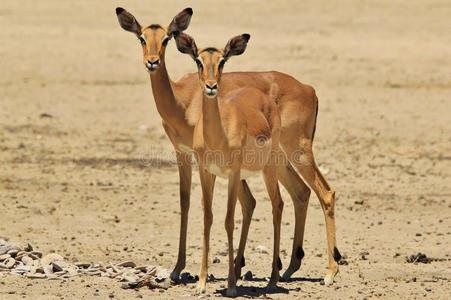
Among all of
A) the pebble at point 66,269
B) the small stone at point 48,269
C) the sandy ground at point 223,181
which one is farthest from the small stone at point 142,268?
the small stone at point 48,269

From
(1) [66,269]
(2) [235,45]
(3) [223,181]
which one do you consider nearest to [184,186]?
(1) [66,269]

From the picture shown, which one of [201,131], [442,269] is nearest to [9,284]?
[201,131]

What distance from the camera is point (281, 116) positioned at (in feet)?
41.5

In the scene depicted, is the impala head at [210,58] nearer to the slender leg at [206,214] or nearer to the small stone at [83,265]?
the slender leg at [206,214]

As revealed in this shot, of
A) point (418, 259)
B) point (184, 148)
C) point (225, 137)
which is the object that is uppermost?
point (225, 137)

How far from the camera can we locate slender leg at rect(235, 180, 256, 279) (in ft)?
39.1

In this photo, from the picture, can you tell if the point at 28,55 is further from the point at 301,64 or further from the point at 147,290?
the point at 147,290

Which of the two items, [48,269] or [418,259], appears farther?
[418,259]

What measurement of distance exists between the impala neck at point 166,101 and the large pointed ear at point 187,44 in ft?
3.37

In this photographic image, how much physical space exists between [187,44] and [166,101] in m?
1.27

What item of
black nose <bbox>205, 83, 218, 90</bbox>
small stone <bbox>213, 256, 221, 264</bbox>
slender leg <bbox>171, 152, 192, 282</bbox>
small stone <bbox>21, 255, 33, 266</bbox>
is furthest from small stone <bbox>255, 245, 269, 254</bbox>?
black nose <bbox>205, 83, 218, 90</bbox>

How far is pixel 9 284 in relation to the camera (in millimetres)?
11422

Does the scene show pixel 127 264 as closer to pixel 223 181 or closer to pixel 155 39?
pixel 155 39

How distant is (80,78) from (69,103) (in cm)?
223
